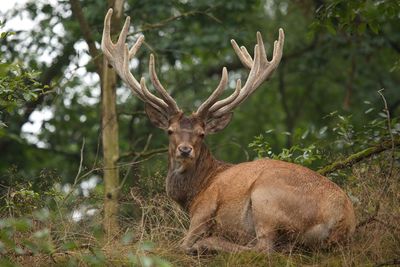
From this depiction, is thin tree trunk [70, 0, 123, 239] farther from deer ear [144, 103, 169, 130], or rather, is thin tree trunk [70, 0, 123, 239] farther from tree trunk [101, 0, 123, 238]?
deer ear [144, 103, 169, 130]

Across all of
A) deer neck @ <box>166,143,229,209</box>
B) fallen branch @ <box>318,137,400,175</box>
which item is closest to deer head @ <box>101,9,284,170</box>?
deer neck @ <box>166,143,229,209</box>

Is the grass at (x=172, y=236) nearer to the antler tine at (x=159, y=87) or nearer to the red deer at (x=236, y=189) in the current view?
the red deer at (x=236, y=189)

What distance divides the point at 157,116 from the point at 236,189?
1.54 meters

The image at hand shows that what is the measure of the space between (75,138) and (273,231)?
12986 millimetres

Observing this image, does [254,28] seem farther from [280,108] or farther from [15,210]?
[15,210]

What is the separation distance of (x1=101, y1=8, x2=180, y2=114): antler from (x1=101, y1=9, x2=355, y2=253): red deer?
11 mm

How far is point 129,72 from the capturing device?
11.3 m

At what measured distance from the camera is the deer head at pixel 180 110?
1086 cm

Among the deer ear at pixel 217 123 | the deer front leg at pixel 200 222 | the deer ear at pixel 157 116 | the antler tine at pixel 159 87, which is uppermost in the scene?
the antler tine at pixel 159 87

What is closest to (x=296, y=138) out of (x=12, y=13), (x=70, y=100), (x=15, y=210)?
(x=15, y=210)

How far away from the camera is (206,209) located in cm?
1047

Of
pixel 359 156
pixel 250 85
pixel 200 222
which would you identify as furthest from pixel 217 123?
pixel 359 156

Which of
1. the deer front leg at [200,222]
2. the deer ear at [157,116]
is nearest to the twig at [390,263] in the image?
the deer front leg at [200,222]

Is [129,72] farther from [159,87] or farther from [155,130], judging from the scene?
[155,130]
